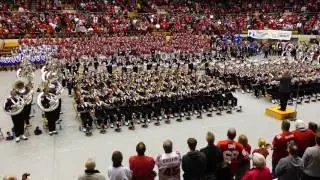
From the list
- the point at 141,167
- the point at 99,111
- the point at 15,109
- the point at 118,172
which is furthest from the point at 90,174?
the point at 99,111

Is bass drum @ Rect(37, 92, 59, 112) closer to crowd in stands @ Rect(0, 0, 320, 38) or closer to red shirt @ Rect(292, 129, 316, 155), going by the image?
red shirt @ Rect(292, 129, 316, 155)

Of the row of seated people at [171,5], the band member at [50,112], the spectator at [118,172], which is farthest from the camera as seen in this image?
the row of seated people at [171,5]

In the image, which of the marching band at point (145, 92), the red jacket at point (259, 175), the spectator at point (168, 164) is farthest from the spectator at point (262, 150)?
the marching band at point (145, 92)

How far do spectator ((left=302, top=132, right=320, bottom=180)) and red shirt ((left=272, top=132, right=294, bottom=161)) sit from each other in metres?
0.94

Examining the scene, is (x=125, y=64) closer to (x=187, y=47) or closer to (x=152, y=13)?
(x=187, y=47)

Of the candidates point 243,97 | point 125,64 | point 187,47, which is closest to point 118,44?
point 125,64

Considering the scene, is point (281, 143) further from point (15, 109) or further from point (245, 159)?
point (15, 109)

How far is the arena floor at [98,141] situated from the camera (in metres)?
11.1

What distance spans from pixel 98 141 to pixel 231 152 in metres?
6.75

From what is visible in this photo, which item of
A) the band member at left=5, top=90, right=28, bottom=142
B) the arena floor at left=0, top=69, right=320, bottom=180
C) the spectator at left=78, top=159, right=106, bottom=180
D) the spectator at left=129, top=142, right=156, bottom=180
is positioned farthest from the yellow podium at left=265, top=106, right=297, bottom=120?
the spectator at left=78, top=159, right=106, bottom=180

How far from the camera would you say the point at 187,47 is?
26.7 metres

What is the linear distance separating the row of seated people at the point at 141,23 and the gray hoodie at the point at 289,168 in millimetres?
26000

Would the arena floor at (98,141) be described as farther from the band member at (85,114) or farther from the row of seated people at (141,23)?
the row of seated people at (141,23)

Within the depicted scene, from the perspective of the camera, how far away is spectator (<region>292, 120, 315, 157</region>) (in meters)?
7.92
